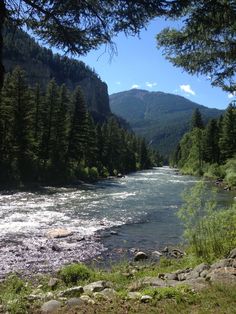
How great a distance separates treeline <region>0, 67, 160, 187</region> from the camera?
4659 centimetres

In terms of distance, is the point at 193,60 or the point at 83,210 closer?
the point at 193,60

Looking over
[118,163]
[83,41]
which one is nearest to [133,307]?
[83,41]

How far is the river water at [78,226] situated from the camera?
1659 cm

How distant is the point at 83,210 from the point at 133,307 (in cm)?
2130

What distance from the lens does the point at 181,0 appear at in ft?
24.6

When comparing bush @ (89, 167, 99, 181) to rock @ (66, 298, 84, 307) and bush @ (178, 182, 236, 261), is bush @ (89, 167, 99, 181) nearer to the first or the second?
bush @ (178, 182, 236, 261)

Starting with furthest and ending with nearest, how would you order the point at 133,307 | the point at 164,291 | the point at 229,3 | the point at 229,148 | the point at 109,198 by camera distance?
the point at 229,148, the point at 109,198, the point at 229,3, the point at 164,291, the point at 133,307

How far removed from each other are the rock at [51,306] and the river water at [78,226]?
6.69 metres

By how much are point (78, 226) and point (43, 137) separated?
34.7 metres

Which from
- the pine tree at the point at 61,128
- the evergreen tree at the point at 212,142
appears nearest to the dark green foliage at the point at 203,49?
the pine tree at the point at 61,128

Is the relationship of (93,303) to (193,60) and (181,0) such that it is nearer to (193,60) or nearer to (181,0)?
(181,0)

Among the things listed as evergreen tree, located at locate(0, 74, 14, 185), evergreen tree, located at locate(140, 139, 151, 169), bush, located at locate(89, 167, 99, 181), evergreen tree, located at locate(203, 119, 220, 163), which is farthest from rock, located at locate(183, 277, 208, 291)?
evergreen tree, located at locate(140, 139, 151, 169)

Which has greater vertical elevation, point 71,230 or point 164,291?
point 164,291

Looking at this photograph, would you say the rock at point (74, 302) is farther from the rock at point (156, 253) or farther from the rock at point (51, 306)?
the rock at point (156, 253)
